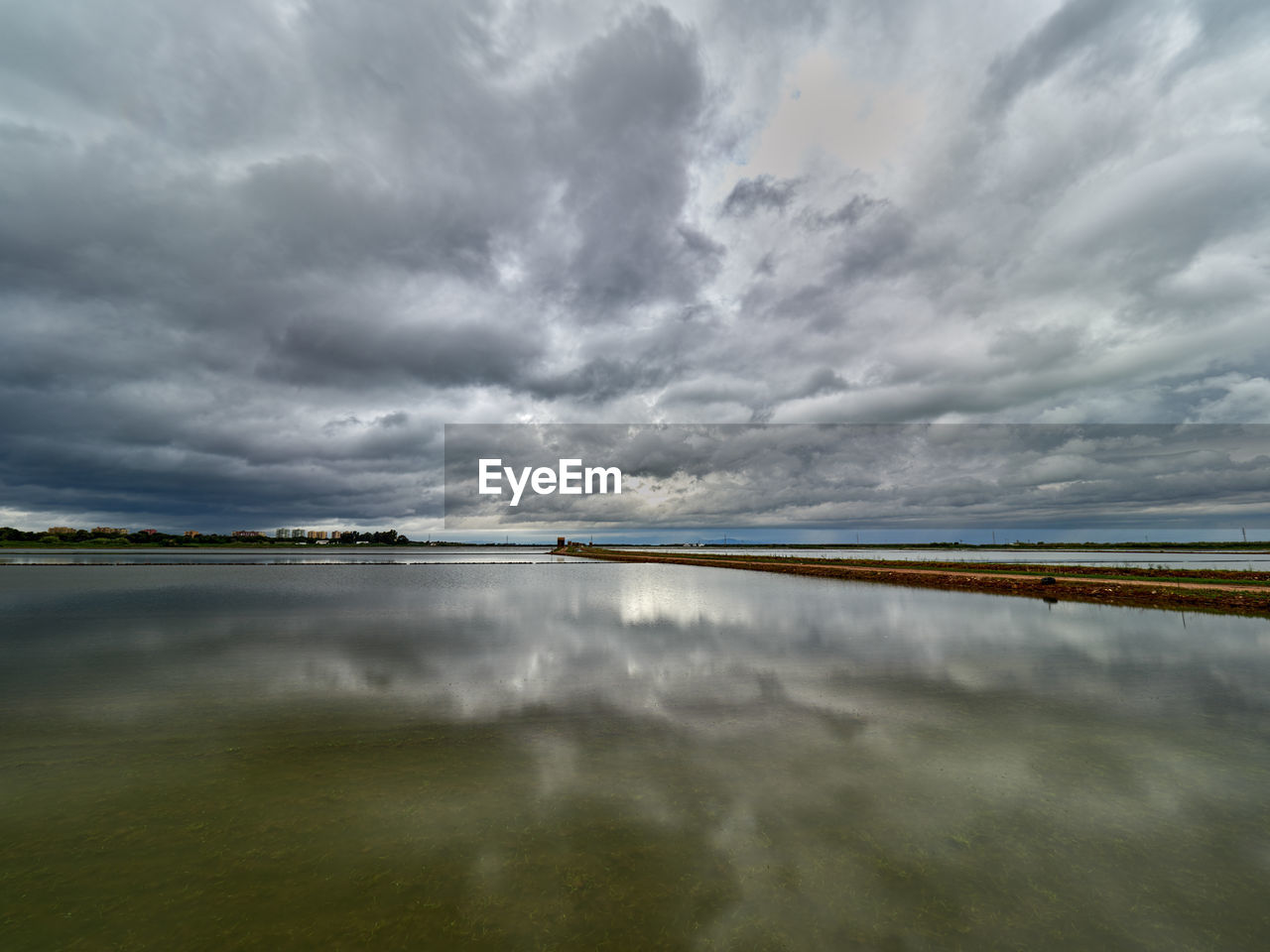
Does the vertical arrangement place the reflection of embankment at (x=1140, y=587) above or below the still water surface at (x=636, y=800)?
below

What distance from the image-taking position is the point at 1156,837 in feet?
22.5

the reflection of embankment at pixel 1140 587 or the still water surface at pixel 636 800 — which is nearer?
the still water surface at pixel 636 800

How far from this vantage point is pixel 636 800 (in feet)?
26.0

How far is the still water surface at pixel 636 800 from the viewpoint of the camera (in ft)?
17.5

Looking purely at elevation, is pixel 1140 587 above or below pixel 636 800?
below

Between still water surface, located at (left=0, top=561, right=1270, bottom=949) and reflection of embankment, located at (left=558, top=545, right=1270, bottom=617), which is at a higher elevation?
still water surface, located at (left=0, top=561, right=1270, bottom=949)

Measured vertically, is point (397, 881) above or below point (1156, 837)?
above

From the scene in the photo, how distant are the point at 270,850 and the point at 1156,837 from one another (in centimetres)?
1161

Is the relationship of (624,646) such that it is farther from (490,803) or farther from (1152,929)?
(1152,929)

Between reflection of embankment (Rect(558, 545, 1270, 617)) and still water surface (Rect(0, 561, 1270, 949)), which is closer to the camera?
still water surface (Rect(0, 561, 1270, 949))

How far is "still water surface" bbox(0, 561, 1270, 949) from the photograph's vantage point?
17.5 feet

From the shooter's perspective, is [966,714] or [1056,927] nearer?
[1056,927]

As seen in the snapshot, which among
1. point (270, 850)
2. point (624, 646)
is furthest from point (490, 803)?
point (624, 646)

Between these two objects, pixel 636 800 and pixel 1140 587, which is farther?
pixel 1140 587
